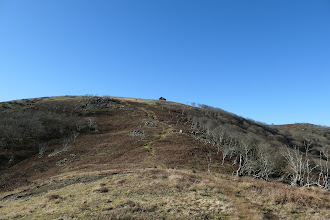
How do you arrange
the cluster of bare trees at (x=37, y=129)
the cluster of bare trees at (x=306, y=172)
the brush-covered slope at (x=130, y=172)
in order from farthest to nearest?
the cluster of bare trees at (x=37, y=129) < the cluster of bare trees at (x=306, y=172) < the brush-covered slope at (x=130, y=172)

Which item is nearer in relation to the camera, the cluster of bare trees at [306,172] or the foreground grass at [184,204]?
the foreground grass at [184,204]

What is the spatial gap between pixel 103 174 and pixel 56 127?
59.1 meters

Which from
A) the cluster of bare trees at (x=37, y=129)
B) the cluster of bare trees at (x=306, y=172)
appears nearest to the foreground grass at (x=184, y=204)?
the cluster of bare trees at (x=306, y=172)

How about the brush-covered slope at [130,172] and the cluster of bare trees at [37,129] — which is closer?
the brush-covered slope at [130,172]

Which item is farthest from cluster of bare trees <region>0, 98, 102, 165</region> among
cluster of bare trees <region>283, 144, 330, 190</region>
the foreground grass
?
cluster of bare trees <region>283, 144, 330, 190</region>

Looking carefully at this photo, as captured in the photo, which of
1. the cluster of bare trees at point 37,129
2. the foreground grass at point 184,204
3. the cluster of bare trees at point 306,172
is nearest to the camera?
the foreground grass at point 184,204

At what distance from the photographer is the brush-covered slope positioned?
43.4 feet

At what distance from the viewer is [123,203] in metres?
14.1

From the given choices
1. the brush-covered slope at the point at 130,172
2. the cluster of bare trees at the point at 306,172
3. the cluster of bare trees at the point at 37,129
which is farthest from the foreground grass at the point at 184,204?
the cluster of bare trees at the point at 37,129

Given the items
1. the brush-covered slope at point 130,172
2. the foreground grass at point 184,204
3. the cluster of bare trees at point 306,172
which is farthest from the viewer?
the cluster of bare trees at point 306,172

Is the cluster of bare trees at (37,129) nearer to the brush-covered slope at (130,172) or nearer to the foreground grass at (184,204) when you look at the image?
the brush-covered slope at (130,172)

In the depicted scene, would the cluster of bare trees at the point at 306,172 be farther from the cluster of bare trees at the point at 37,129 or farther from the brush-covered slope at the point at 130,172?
the cluster of bare trees at the point at 37,129

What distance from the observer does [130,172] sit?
28.8 m

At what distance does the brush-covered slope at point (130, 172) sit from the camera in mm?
13234
